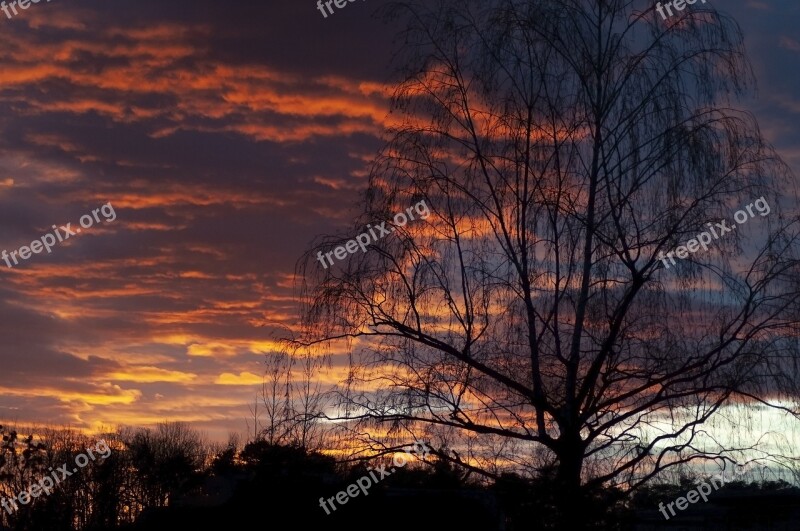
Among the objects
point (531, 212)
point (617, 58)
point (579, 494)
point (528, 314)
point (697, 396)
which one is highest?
point (617, 58)

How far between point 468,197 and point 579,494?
5273 millimetres

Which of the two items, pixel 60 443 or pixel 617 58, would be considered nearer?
pixel 617 58

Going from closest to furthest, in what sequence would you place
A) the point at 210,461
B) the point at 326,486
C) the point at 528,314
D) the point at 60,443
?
the point at 528,314
the point at 326,486
the point at 60,443
the point at 210,461

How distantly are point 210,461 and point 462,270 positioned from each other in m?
28.5

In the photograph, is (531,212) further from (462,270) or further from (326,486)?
(326,486)

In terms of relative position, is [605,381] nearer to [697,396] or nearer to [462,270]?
[697,396]

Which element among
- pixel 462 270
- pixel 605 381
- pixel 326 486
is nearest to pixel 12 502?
pixel 326 486

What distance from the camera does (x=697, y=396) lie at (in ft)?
46.4

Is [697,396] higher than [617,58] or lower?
lower

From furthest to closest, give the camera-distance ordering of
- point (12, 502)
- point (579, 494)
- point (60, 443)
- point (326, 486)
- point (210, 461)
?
point (210, 461) < point (60, 443) < point (12, 502) < point (326, 486) < point (579, 494)

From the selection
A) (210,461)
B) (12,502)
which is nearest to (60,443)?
(210,461)

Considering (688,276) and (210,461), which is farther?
(210,461)

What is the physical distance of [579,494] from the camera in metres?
13.8

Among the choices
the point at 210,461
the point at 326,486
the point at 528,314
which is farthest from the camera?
the point at 210,461
